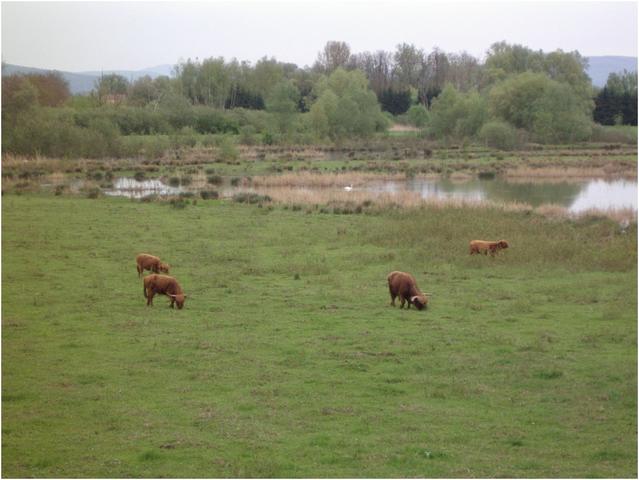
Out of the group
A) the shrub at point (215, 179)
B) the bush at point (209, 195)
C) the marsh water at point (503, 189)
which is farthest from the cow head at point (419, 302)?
the shrub at point (215, 179)

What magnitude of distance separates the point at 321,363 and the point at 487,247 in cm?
1200

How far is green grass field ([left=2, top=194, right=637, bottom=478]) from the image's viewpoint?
9.66 meters

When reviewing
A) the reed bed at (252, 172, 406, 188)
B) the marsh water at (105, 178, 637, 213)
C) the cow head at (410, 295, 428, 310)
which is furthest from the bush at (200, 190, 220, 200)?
the cow head at (410, 295, 428, 310)

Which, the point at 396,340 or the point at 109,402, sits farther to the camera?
the point at 396,340

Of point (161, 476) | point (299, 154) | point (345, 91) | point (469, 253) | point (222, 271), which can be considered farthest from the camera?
point (345, 91)

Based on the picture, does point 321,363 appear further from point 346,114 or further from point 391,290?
point 346,114

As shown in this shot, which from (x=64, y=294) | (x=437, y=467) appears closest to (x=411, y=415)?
(x=437, y=467)

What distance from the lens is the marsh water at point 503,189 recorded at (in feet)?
142

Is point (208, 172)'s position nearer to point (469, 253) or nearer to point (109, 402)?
point (469, 253)

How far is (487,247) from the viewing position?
24.2 m

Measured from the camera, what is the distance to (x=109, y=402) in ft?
37.8

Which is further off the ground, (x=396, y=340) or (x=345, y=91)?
(x=345, y=91)

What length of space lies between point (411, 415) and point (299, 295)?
8449 millimetres

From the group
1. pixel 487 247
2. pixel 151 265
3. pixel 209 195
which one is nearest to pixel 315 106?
pixel 209 195
